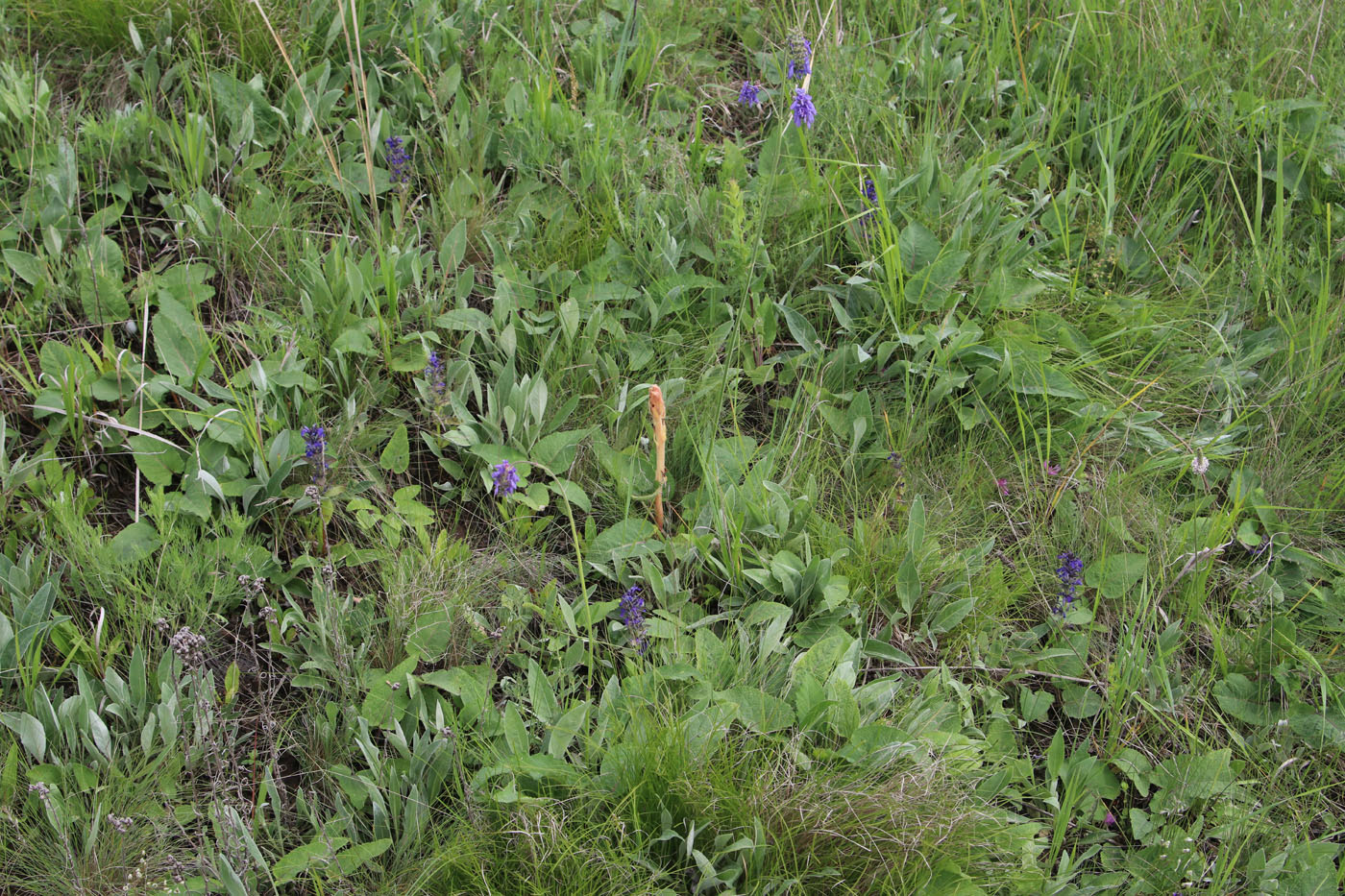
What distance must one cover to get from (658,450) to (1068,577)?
104cm

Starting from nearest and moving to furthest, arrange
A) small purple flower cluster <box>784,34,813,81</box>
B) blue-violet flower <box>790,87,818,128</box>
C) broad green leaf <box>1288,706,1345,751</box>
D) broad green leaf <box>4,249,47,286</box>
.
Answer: broad green leaf <box>1288,706,1345,751</box>, broad green leaf <box>4,249,47,286</box>, blue-violet flower <box>790,87,818,128</box>, small purple flower cluster <box>784,34,813,81</box>

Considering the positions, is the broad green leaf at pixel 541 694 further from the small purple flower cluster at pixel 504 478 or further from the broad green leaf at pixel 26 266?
the broad green leaf at pixel 26 266

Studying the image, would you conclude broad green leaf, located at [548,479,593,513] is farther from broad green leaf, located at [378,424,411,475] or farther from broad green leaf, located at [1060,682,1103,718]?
broad green leaf, located at [1060,682,1103,718]

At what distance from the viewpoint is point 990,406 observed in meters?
2.86

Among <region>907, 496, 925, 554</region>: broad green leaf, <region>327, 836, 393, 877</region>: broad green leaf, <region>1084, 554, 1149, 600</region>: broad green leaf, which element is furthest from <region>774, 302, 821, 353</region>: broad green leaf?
<region>327, 836, 393, 877</region>: broad green leaf

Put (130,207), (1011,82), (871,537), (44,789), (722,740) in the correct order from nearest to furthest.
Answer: (44,789) → (722,740) → (871,537) → (130,207) → (1011,82)

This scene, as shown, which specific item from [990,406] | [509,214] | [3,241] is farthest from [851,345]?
[3,241]

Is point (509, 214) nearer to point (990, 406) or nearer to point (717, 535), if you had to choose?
point (717, 535)

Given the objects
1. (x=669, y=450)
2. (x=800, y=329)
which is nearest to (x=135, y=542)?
(x=669, y=450)

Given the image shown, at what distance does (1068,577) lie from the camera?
2471 mm

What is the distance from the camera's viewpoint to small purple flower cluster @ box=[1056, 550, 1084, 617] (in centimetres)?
244

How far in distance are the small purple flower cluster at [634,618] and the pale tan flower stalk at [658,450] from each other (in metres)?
0.27

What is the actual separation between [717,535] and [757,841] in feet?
2.46

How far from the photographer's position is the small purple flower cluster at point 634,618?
2.26 metres
